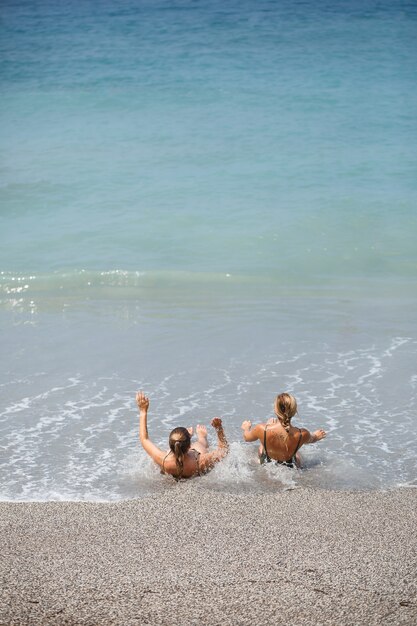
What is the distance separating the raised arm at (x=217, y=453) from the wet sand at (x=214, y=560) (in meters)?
0.44

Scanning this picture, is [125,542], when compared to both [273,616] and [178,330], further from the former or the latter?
[178,330]

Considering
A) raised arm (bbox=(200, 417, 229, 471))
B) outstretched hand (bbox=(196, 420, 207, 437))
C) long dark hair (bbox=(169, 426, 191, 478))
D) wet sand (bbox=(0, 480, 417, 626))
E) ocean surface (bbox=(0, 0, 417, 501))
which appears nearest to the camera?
wet sand (bbox=(0, 480, 417, 626))

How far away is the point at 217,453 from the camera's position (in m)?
7.11

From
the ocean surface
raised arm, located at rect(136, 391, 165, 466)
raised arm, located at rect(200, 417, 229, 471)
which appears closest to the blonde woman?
the ocean surface

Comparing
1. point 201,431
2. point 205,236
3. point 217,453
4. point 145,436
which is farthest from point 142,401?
point 205,236

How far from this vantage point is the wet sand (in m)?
4.61

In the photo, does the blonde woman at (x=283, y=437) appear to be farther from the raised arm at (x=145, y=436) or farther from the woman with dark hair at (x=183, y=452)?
the raised arm at (x=145, y=436)

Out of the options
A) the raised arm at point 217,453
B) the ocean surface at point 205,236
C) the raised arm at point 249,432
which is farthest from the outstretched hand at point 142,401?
the raised arm at point 249,432

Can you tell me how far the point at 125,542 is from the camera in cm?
556

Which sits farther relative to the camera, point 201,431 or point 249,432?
point 201,431

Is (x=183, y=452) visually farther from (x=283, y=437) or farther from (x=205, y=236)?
(x=205, y=236)

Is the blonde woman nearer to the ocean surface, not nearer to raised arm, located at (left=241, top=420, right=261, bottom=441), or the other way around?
raised arm, located at (left=241, top=420, right=261, bottom=441)

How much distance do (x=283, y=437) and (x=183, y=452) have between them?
87cm

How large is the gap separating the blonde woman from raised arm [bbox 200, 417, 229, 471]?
1.08ft
